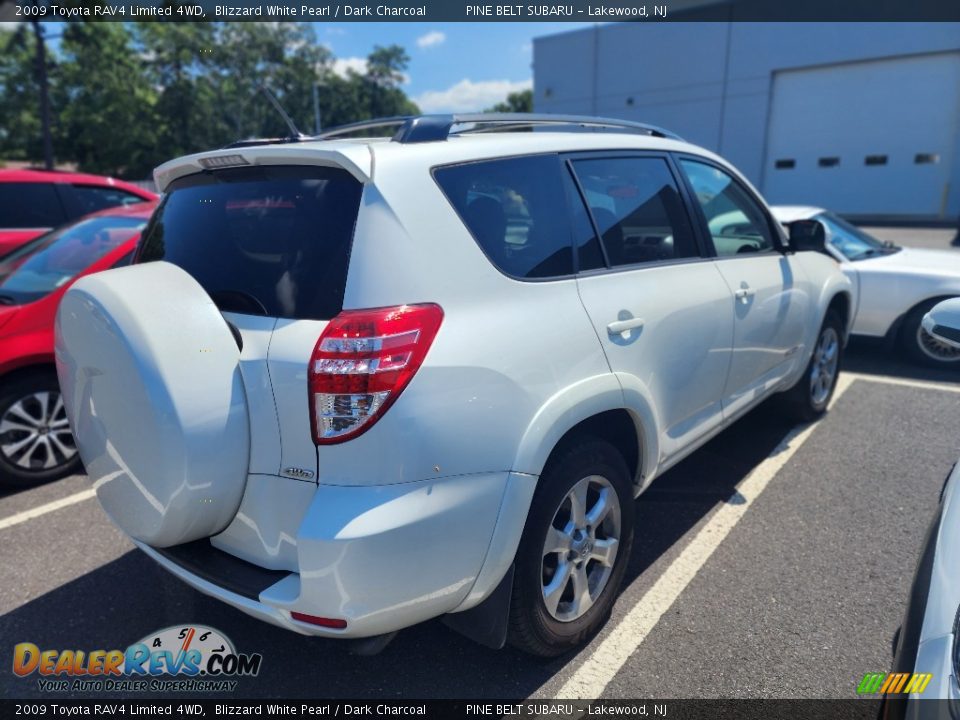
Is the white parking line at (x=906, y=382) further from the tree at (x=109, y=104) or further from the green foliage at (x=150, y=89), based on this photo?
the tree at (x=109, y=104)

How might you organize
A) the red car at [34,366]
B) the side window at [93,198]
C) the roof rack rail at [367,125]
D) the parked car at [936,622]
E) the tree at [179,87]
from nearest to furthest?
the parked car at [936,622], the roof rack rail at [367,125], the red car at [34,366], the side window at [93,198], the tree at [179,87]

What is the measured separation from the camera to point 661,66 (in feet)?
96.6

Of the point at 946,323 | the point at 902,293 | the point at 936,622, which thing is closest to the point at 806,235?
the point at 946,323

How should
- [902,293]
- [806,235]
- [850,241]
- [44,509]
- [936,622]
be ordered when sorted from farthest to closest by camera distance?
1. [850,241]
2. [902,293]
3. [806,235]
4. [44,509]
5. [936,622]

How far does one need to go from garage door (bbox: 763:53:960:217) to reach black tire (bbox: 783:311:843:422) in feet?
79.8

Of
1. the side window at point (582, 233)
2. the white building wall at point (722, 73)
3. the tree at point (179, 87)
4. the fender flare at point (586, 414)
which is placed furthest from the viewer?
the tree at point (179, 87)

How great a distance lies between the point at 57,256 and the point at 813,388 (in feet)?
18.0

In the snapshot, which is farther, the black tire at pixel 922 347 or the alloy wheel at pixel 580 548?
the black tire at pixel 922 347

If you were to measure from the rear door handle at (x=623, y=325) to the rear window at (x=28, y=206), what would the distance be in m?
6.12

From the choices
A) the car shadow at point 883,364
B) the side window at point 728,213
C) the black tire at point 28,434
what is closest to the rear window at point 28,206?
the black tire at point 28,434

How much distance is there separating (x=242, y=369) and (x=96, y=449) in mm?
710

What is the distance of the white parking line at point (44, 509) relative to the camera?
357 cm

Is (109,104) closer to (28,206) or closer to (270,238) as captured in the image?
(28,206)

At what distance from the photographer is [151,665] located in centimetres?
248
